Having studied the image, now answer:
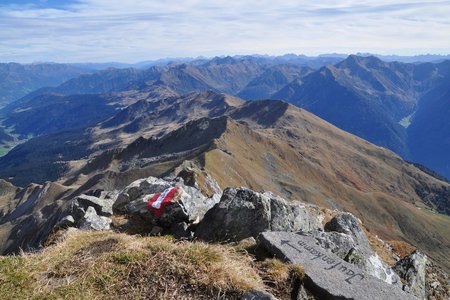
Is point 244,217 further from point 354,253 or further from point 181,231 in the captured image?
point 354,253

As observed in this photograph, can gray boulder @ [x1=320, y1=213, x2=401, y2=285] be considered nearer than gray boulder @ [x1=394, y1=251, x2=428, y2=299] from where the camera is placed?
Yes

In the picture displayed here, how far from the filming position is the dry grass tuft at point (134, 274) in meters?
10.2

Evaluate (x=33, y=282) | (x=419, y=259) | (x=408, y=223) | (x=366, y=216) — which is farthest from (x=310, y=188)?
(x=33, y=282)

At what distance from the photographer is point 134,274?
433 inches

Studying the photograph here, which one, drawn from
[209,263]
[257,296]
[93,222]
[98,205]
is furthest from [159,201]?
[257,296]

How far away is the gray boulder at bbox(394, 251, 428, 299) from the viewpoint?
60.1 feet

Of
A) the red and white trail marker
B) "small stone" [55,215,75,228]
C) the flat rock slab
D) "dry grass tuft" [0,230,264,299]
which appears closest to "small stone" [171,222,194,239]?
the red and white trail marker

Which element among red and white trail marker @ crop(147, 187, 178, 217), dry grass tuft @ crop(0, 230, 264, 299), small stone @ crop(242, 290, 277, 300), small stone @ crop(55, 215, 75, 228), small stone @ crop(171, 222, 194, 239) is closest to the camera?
small stone @ crop(242, 290, 277, 300)

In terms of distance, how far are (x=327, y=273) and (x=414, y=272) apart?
954cm

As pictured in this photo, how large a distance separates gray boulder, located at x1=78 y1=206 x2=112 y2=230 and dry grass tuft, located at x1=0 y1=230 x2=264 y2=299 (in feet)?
16.9

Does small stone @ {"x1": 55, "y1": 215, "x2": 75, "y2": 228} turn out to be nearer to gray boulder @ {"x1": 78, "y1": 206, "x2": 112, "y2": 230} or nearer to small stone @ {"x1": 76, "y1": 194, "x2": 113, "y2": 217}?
gray boulder @ {"x1": 78, "y1": 206, "x2": 112, "y2": 230}

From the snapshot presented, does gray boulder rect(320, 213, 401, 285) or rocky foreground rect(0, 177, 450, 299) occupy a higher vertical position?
rocky foreground rect(0, 177, 450, 299)

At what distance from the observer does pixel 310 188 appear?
199875 mm

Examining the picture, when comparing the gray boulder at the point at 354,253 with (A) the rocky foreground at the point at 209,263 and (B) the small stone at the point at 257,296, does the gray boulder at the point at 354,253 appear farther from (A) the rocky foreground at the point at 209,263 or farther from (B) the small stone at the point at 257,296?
(B) the small stone at the point at 257,296
